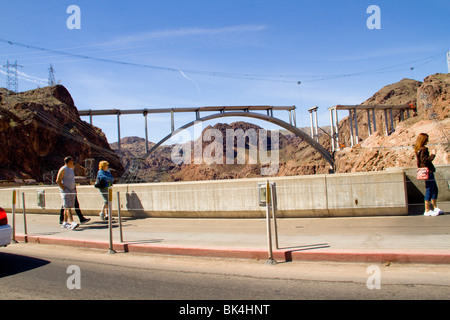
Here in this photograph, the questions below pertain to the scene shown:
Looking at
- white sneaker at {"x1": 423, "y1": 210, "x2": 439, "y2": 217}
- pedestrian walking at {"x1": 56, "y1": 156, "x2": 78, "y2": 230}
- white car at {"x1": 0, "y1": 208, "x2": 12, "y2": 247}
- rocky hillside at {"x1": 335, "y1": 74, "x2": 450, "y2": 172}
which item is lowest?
white sneaker at {"x1": 423, "y1": 210, "x2": 439, "y2": 217}

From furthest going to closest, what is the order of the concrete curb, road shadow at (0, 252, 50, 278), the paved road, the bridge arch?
the bridge arch, road shadow at (0, 252, 50, 278), the concrete curb, the paved road

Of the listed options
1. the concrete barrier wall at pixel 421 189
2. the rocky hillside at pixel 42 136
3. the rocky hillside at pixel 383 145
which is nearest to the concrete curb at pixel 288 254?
the concrete barrier wall at pixel 421 189

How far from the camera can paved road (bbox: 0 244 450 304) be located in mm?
4492

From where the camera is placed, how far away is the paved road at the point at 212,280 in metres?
4.49

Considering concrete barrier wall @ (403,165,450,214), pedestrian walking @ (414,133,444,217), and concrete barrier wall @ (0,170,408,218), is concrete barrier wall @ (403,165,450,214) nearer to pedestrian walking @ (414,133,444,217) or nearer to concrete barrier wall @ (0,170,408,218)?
pedestrian walking @ (414,133,444,217)

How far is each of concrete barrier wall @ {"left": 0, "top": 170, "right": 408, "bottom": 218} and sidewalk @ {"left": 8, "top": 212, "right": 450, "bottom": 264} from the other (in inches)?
10.3

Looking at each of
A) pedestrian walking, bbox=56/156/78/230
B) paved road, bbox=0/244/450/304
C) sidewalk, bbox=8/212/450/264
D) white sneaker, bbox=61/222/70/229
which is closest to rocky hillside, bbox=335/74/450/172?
sidewalk, bbox=8/212/450/264

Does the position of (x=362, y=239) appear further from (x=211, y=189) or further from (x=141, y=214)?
(x=141, y=214)

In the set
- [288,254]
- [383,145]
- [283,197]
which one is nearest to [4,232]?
[288,254]

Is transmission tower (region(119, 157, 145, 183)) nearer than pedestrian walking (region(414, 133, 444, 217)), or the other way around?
pedestrian walking (region(414, 133, 444, 217))

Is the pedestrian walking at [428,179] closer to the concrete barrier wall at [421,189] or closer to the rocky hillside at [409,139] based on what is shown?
the concrete barrier wall at [421,189]

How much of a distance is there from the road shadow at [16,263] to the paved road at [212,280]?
0.02 m

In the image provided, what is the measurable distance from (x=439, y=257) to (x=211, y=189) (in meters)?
5.99
